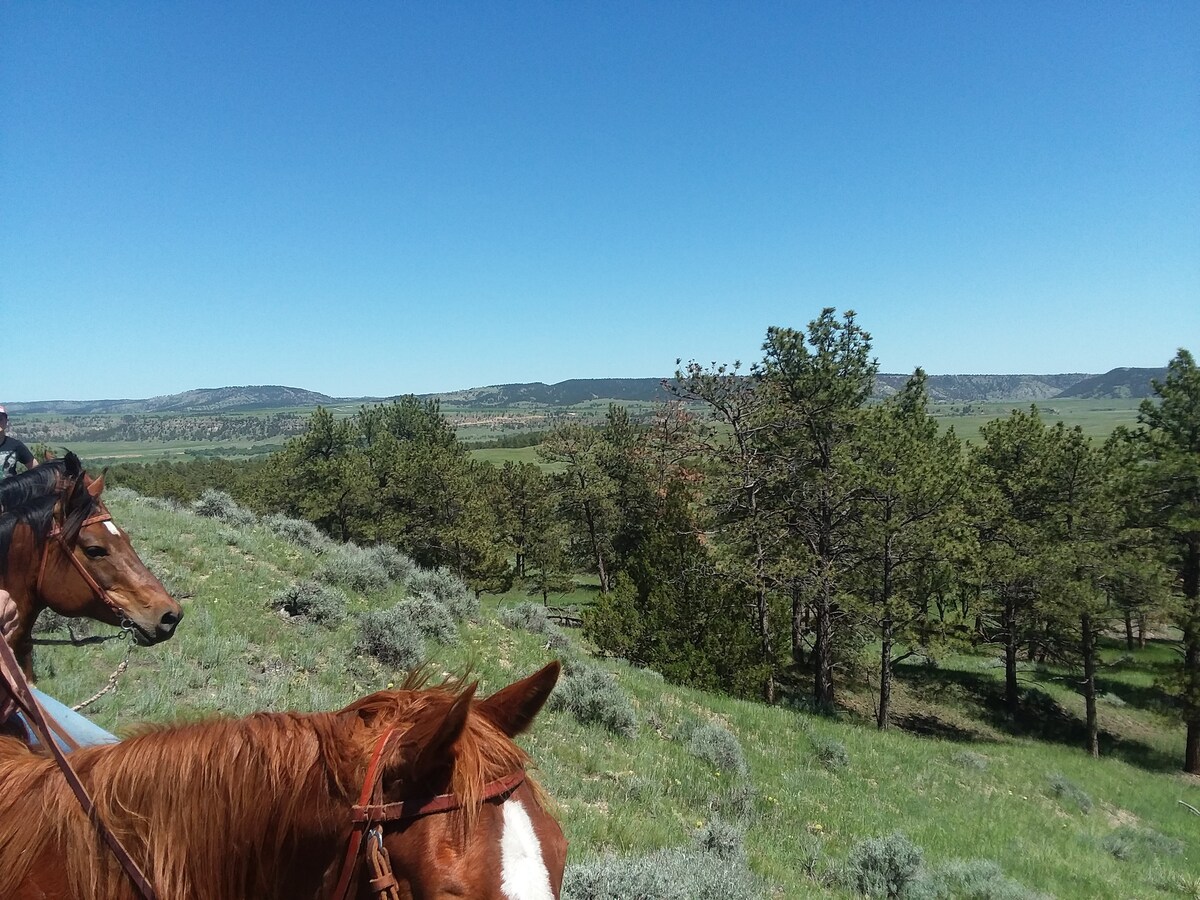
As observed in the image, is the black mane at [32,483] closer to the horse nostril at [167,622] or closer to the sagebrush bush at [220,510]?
the horse nostril at [167,622]

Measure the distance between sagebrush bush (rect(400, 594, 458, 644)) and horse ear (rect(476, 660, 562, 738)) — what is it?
859cm

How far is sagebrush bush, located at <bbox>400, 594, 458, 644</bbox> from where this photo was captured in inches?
396

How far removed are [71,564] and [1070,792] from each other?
801 inches

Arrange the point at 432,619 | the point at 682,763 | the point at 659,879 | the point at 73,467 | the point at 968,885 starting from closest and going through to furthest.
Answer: the point at 659,879 < the point at 73,467 < the point at 968,885 < the point at 682,763 < the point at 432,619

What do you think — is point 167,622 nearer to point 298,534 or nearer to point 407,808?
point 407,808

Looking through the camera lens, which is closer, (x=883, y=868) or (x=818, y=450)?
(x=883, y=868)

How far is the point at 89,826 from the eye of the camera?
5.11ft

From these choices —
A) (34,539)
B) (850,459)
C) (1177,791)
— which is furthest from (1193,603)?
(34,539)

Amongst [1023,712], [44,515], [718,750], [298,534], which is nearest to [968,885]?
[718,750]

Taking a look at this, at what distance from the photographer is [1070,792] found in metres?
14.8

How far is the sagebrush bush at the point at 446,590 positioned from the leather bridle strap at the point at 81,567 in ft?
23.7

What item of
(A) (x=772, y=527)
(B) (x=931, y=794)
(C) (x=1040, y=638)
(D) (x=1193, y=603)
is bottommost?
(C) (x=1040, y=638)

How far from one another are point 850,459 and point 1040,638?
14.5m

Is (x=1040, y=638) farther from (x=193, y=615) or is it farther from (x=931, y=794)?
(x=193, y=615)
